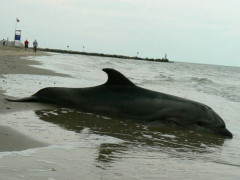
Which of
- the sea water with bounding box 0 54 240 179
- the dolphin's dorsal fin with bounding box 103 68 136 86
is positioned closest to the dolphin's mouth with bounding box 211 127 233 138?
the sea water with bounding box 0 54 240 179

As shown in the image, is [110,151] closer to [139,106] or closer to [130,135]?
[130,135]

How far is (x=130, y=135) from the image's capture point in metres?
6.46

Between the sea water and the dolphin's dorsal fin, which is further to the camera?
the dolphin's dorsal fin

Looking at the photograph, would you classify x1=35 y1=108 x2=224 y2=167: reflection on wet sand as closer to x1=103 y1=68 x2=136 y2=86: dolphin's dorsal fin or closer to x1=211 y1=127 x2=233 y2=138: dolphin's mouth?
x1=211 y1=127 x2=233 y2=138: dolphin's mouth

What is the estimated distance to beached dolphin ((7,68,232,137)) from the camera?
7902 millimetres

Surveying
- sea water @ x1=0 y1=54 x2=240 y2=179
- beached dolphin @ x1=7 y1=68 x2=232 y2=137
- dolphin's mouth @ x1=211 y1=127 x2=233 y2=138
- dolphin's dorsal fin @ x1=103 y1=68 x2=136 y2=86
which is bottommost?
dolphin's mouth @ x1=211 y1=127 x2=233 y2=138

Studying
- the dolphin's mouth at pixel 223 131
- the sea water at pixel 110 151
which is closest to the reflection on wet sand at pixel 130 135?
the sea water at pixel 110 151

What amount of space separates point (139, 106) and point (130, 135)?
67.0 inches

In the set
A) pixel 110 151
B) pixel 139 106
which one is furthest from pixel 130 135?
pixel 139 106

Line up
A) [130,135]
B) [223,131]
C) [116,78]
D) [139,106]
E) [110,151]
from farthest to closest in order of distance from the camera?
1. [139,106]
2. [116,78]
3. [223,131]
4. [130,135]
5. [110,151]

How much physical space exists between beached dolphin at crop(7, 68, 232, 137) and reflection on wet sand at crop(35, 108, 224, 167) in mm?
277

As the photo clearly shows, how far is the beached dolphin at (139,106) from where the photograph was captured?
7.90 meters

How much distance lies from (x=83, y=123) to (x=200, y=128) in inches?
94.0

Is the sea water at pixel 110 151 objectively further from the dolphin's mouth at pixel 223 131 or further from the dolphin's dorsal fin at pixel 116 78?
the dolphin's dorsal fin at pixel 116 78
